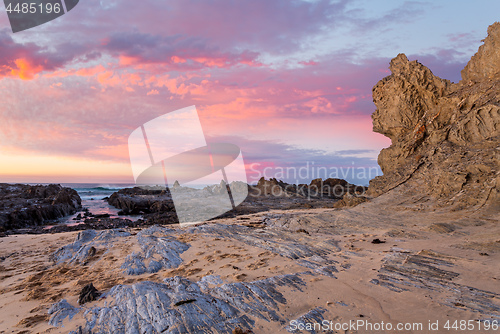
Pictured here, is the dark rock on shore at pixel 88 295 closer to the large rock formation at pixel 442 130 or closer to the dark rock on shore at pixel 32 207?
the large rock formation at pixel 442 130

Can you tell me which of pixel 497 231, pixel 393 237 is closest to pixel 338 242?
pixel 393 237

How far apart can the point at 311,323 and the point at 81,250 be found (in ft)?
25.2

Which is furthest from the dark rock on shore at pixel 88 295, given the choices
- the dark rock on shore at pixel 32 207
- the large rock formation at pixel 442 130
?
the dark rock on shore at pixel 32 207

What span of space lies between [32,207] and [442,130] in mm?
29599

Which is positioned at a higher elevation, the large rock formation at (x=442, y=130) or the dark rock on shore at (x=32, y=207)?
the large rock formation at (x=442, y=130)

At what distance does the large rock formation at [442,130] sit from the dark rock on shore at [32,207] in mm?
24594

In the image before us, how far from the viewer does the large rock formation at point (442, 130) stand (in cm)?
1148

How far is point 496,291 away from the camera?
14.9 feet

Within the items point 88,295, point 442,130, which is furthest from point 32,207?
point 442,130

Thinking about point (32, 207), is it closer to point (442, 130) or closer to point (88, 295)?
point (88, 295)

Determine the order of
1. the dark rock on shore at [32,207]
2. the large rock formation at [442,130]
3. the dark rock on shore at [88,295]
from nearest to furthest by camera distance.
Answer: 1. the dark rock on shore at [88,295]
2. the large rock formation at [442,130]
3. the dark rock on shore at [32,207]

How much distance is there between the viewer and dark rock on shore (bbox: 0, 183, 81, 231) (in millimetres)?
18297

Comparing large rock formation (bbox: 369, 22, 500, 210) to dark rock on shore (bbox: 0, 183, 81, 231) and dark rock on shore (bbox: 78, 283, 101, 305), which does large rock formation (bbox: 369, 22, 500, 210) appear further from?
dark rock on shore (bbox: 0, 183, 81, 231)

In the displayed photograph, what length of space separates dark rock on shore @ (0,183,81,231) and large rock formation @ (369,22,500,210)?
24594mm
